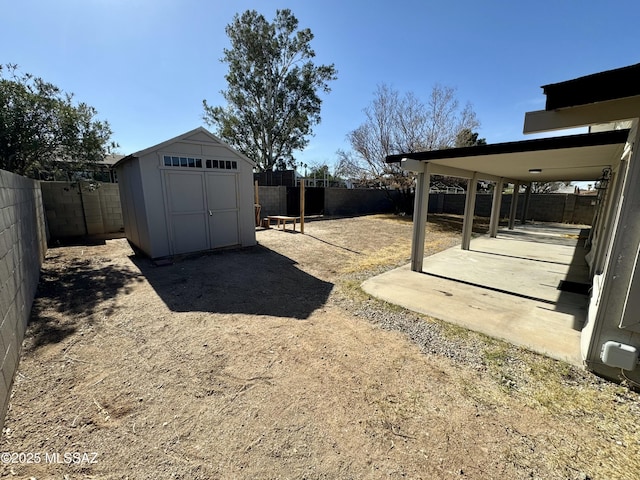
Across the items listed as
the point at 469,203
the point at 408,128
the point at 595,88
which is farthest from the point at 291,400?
the point at 408,128

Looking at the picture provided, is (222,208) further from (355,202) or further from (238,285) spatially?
(355,202)

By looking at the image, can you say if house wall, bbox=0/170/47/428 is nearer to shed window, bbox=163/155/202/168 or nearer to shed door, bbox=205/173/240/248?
shed window, bbox=163/155/202/168

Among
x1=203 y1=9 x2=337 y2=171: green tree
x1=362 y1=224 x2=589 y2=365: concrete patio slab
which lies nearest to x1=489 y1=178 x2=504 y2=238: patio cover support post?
x1=362 y1=224 x2=589 y2=365: concrete patio slab

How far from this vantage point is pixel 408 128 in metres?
14.4

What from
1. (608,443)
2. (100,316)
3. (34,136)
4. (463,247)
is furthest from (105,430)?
(463,247)

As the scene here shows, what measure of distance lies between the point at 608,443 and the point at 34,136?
33.9ft

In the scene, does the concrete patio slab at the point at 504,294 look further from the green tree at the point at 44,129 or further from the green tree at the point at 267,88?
the green tree at the point at 267,88

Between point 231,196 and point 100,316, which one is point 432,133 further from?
point 100,316

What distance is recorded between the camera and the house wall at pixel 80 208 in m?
8.18

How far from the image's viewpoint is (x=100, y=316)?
3.53 metres

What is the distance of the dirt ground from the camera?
162 centimetres

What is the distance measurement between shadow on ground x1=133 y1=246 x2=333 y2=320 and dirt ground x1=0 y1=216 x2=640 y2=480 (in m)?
0.07

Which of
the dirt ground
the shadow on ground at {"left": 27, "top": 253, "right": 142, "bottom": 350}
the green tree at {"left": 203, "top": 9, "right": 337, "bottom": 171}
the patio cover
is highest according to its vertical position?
the green tree at {"left": 203, "top": 9, "right": 337, "bottom": 171}

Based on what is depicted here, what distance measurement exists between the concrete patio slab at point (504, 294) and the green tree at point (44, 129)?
813 centimetres
